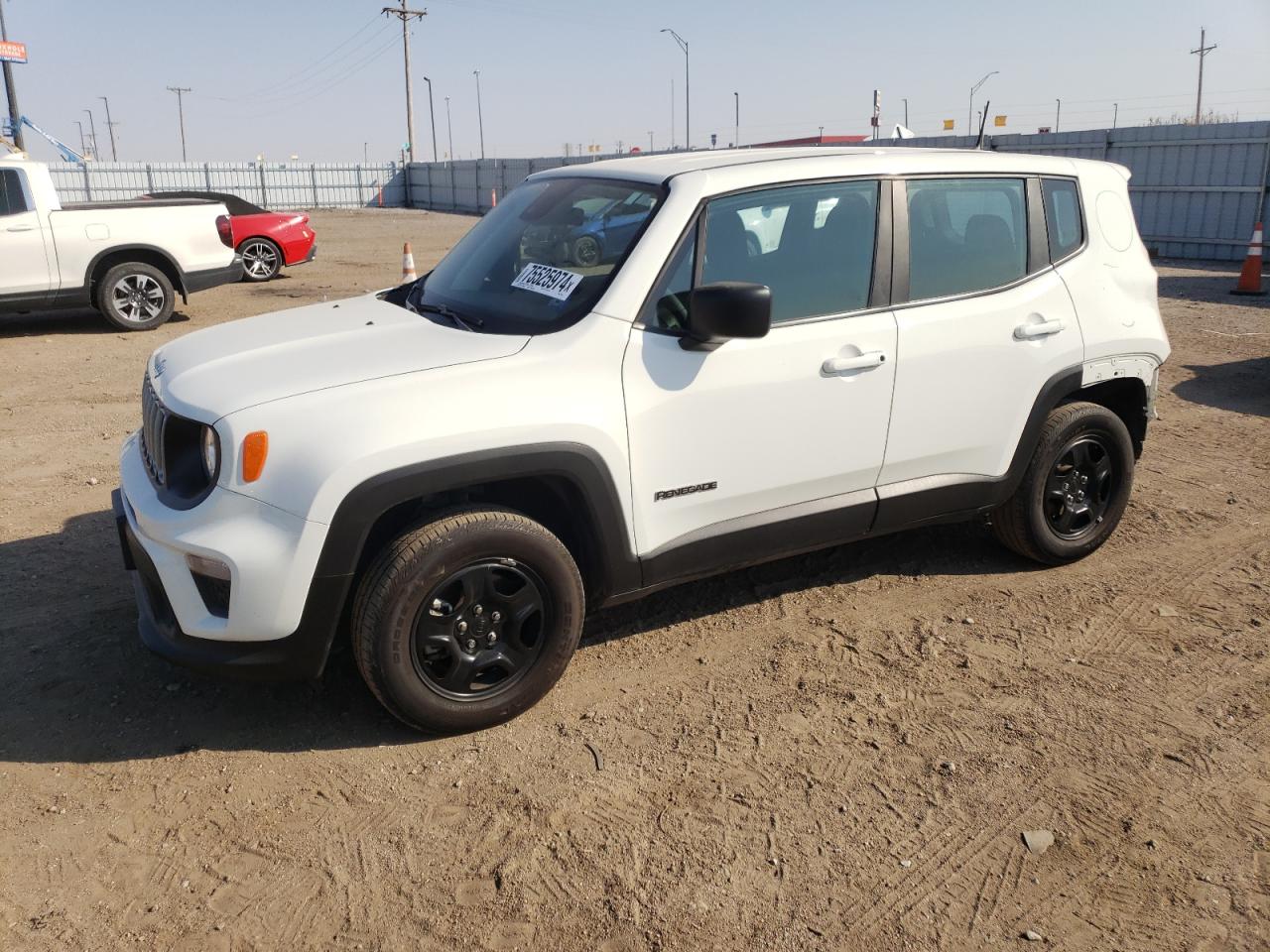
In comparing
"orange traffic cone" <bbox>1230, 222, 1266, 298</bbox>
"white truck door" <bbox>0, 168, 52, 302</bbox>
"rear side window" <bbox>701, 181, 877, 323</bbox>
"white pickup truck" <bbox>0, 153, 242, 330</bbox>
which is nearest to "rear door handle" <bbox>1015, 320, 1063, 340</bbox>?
"rear side window" <bbox>701, 181, 877, 323</bbox>

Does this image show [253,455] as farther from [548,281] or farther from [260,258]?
[260,258]

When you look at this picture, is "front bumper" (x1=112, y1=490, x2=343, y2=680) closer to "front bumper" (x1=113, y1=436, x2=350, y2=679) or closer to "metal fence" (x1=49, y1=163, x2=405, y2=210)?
"front bumper" (x1=113, y1=436, x2=350, y2=679)

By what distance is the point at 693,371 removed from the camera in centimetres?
364

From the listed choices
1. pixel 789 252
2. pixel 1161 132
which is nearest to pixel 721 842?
pixel 789 252

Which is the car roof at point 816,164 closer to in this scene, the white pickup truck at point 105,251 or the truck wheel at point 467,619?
the truck wheel at point 467,619

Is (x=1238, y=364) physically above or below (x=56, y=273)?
below

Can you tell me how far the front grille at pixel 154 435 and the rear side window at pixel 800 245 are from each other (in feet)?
6.26

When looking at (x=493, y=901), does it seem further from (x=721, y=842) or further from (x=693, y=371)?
(x=693, y=371)

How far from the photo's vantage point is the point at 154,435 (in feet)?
11.9

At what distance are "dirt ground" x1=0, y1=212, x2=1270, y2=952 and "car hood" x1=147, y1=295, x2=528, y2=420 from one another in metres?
1.18

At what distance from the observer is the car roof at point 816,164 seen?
3951 millimetres

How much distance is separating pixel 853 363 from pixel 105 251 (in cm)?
956

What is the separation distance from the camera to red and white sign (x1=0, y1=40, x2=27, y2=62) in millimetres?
27344

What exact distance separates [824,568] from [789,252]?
5.49 ft
